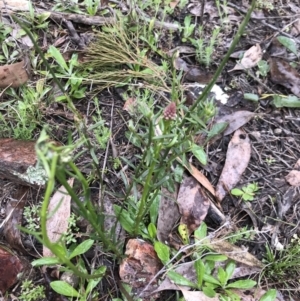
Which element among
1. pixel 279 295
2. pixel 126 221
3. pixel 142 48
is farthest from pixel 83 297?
pixel 142 48

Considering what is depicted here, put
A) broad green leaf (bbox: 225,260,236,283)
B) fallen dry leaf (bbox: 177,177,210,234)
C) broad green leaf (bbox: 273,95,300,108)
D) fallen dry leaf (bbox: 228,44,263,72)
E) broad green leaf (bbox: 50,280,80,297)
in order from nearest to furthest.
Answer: broad green leaf (bbox: 50,280,80,297), broad green leaf (bbox: 225,260,236,283), fallen dry leaf (bbox: 177,177,210,234), broad green leaf (bbox: 273,95,300,108), fallen dry leaf (bbox: 228,44,263,72)

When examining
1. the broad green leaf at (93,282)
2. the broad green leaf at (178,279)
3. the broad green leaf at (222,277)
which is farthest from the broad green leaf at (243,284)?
the broad green leaf at (93,282)

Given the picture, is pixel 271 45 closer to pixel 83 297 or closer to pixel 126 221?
pixel 126 221

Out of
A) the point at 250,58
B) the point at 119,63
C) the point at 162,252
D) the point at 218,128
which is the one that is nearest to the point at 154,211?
the point at 162,252

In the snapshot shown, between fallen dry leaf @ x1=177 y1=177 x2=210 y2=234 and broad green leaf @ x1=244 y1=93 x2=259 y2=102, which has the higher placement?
broad green leaf @ x1=244 y1=93 x2=259 y2=102

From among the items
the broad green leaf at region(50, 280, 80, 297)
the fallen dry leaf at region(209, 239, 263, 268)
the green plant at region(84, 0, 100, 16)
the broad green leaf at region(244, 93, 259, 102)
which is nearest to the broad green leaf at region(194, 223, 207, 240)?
the fallen dry leaf at region(209, 239, 263, 268)

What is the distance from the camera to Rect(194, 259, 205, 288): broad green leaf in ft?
5.31

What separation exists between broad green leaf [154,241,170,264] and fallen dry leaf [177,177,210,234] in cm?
17

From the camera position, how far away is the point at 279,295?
5.55ft

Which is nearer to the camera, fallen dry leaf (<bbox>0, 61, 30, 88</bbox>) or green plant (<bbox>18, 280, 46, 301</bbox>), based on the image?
green plant (<bbox>18, 280, 46, 301</bbox>)

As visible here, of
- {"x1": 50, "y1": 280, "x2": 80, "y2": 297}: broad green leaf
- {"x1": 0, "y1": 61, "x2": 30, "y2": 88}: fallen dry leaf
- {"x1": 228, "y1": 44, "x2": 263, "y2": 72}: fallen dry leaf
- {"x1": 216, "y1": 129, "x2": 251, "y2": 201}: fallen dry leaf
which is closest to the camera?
{"x1": 50, "y1": 280, "x2": 80, "y2": 297}: broad green leaf

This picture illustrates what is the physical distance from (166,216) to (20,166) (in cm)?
61

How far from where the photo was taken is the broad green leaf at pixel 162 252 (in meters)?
1.64

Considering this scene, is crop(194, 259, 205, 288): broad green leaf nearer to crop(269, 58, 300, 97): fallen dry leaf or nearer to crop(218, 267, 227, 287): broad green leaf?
crop(218, 267, 227, 287): broad green leaf
